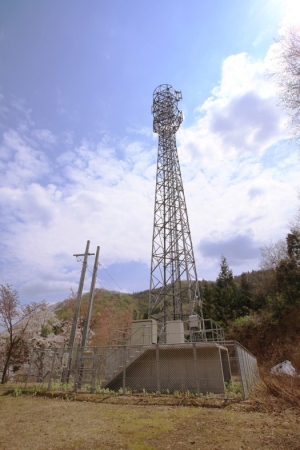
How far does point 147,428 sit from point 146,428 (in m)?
0.02

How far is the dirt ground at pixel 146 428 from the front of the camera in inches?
213

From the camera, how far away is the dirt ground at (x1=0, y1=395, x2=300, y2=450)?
213 inches

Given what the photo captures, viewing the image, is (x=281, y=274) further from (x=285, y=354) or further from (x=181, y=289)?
(x=181, y=289)

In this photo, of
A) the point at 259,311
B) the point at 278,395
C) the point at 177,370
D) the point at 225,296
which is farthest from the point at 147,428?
the point at 225,296

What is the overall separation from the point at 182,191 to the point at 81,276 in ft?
36.5

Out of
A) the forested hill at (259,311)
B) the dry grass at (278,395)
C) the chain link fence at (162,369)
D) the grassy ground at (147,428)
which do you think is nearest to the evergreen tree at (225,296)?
the forested hill at (259,311)

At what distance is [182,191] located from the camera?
22672 mm

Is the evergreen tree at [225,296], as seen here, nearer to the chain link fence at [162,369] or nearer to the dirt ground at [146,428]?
the chain link fence at [162,369]

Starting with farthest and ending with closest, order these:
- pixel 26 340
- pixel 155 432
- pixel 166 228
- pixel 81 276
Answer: pixel 166 228 < pixel 26 340 < pixel 81 276 < pixel 155 432

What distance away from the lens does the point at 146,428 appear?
21.3 ft

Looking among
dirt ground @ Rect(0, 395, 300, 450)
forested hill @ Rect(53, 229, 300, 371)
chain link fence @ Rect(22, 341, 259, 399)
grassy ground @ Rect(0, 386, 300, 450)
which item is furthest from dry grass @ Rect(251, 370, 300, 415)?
forested hill @ Rect(53, 229, 300, 371)

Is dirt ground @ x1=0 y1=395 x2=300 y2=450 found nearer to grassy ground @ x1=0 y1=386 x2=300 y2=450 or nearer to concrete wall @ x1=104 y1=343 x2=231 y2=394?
grassy ground @ x1=0 y1=386 x2=300 y2=450

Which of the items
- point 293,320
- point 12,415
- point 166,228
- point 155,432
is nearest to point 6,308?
point 12,415

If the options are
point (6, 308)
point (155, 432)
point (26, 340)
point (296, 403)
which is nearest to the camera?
point (155, 432)
